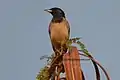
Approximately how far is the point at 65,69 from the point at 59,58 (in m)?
0.28

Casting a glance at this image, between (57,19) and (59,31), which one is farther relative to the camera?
(57,19)

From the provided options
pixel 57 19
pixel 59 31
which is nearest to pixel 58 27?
pixel 59 31

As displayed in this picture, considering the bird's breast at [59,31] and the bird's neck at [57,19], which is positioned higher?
the bird's neck at [57,19]

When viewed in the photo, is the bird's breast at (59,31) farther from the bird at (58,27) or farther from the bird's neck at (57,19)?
the bird's neck at (57,19)

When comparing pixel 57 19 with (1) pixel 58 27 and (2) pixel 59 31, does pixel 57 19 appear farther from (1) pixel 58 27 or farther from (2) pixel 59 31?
(2) pixel 59 31

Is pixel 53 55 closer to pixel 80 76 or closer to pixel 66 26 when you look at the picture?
pixel 80 76

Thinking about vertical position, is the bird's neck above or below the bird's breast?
above

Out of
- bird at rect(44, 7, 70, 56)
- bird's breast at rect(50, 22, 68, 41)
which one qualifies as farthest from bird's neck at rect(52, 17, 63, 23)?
bird's breast at rect(50, 22, 68, 41)

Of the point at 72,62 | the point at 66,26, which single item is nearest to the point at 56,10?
the point at 66,26

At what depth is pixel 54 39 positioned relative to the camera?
239 inches

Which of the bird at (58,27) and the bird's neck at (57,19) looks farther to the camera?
the bird's neck at (57,19)

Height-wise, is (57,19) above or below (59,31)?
above

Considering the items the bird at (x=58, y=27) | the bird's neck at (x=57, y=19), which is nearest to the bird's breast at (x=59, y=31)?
the bird at (x=58, y=27)

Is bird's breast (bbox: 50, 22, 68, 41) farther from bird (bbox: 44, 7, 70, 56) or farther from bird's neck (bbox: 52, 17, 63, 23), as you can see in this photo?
bird's neck (bbox: 52, 17, 63, 23)
